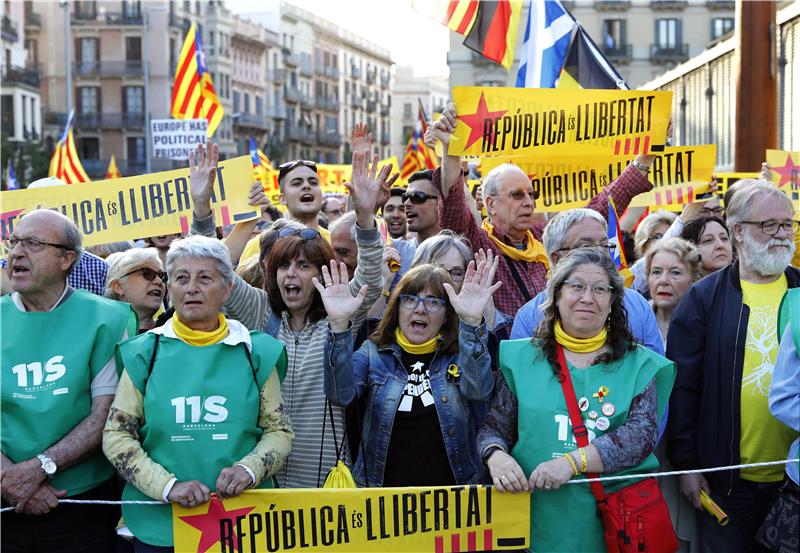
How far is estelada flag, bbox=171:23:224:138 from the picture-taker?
14.4 m

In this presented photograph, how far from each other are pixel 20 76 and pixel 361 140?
54.9 meters

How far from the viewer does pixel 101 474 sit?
445cm

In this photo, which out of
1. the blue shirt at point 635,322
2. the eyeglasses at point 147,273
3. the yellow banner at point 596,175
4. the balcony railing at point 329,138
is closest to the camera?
the blue shirt at point 635,322

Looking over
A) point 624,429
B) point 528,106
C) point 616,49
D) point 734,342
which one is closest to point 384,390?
point 624,429

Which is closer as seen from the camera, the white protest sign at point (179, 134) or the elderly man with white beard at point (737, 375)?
the elderly man with white beard at point (737, 375)

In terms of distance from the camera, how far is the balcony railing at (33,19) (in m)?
64.6

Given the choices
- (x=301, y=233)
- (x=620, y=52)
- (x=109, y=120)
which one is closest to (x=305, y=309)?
(x=301, y=233)

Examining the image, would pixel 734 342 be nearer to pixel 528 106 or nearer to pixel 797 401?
pixel 797 401

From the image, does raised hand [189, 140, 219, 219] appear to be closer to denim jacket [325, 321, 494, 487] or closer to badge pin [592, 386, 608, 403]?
denim jacket [325, 321, 494, 487]

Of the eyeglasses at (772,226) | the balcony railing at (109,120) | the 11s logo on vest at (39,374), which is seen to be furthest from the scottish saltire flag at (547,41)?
the balcony railing at (109,120)

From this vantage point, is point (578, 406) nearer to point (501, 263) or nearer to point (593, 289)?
point (593, 289)

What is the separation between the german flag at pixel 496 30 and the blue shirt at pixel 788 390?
16.4ft

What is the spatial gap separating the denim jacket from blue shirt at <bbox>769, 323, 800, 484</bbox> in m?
1.12

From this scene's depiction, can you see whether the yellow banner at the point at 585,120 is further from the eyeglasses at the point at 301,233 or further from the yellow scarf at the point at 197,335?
the yellow scarf at the point at 197,335
